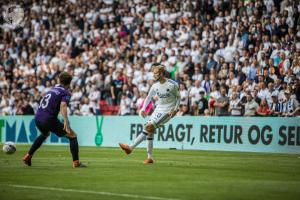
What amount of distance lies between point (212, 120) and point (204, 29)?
644 centimetres

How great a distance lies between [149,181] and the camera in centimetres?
1359

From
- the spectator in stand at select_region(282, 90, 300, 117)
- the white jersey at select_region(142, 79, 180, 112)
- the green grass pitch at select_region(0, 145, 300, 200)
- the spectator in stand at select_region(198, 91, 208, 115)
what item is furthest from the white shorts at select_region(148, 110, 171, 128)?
the spectator in stand at select_region(198, 91, 208, 115)

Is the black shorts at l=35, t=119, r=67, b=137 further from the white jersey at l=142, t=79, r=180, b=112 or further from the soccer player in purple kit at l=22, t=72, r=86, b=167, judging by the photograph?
the white jersey at l=142, t=79, r=180, b=112

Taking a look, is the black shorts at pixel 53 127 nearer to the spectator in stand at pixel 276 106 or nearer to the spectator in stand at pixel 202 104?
the spectator in stand at pixel 276 106

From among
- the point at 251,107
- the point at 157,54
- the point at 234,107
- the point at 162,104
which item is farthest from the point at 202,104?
the point at 162,104

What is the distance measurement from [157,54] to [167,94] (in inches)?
570

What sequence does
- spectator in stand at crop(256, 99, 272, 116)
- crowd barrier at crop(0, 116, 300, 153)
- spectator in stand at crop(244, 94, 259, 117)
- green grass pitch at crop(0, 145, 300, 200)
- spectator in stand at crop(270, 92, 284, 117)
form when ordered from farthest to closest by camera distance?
spectator in stand at crop(244, 94, 259, 117), spectator in stand at crop(256, 99, 272, 116), spectator in stand at crop(270, 92, 284, 117), crowd barrier at crop(0, 116, 300, 153), green grass pitch at crop(0, 145, 300, 200)

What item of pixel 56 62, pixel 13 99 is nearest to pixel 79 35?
pixel 56 62

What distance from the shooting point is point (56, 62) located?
38781mm

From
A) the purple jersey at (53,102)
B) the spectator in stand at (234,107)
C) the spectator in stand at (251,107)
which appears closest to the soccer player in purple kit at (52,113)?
the purple jersey at (53,102)

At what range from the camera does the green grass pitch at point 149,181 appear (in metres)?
11.4

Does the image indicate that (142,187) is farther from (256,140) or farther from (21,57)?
(21,57)

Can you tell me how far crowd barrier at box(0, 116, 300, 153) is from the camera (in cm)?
2628

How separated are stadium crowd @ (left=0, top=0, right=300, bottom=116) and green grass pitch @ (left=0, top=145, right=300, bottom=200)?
10.5 meters
